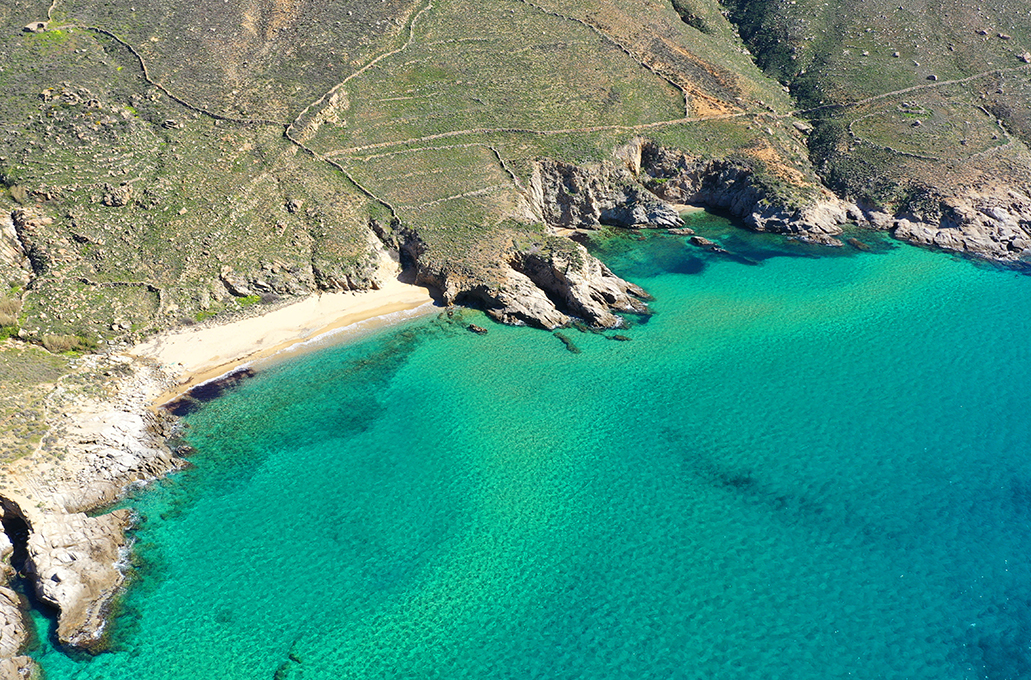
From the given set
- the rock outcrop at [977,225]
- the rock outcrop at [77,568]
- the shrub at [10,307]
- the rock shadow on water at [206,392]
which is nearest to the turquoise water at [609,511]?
the rock outcrop at [77,568]

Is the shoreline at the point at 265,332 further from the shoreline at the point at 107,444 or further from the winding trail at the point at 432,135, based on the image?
the winding trail at the point at 432,135

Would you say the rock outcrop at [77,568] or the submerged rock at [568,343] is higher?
the submerged rock at [568,343]

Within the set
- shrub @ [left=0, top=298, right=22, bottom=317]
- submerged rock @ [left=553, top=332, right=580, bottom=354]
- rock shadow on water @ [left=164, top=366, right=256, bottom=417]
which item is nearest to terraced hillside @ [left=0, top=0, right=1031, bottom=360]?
shrub @ [left=0, top=298, right=22, bottom=317]

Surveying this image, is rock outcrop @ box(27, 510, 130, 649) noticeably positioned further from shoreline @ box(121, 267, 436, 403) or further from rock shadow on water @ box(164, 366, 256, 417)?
shoreline @ box(121, 267, 436, 403)

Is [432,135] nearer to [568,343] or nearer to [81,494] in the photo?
[568,343]

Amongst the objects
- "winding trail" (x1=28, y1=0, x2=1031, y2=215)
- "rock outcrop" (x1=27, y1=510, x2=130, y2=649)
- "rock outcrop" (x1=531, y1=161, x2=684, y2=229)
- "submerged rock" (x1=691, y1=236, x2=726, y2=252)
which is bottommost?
"rock outcrop" (x1=27, y1=510, x2=130, y2=649)

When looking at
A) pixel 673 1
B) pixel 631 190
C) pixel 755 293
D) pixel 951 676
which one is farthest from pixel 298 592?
pixel 673 1
